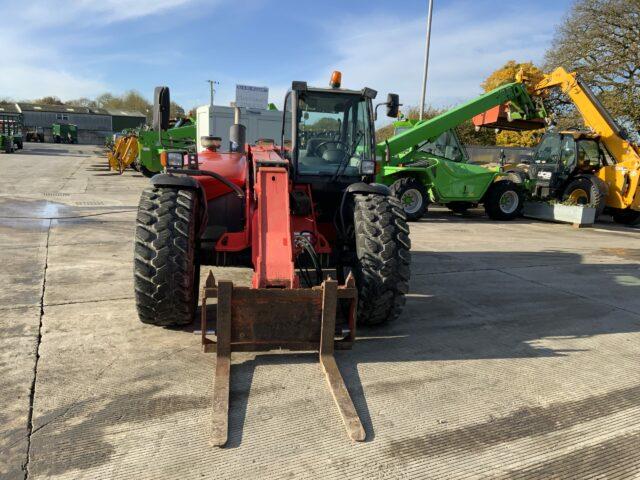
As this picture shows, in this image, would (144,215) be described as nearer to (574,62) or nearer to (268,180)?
(268,180)

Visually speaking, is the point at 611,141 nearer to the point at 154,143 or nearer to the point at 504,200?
the point at 504,200

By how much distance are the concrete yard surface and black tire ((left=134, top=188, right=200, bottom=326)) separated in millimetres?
272

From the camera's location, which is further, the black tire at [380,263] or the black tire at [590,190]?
the black tire at [590,190]

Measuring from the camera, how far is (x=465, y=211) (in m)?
14.3

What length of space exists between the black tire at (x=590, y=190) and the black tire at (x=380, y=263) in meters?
11.0

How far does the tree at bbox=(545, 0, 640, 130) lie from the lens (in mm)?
20688

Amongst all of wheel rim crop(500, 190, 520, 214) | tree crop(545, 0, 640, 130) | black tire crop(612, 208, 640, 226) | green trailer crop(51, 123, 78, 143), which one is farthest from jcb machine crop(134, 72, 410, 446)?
green trailer crop(51, 123, 78, 143)

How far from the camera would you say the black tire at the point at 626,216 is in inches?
528

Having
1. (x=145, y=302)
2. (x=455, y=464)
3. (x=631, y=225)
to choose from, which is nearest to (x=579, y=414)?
(x=455, y=464)

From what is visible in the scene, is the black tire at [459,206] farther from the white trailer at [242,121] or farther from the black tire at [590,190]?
the white trailer at [242,121]

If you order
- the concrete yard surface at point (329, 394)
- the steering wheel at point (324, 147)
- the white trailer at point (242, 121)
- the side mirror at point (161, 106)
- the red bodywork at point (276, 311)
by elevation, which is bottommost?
the concrete yard surface at point (329, 394)

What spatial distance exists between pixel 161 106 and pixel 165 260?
1375mm

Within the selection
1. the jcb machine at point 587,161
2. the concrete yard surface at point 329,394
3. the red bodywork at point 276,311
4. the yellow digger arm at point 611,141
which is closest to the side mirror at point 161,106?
the red bodywork at point 276,311

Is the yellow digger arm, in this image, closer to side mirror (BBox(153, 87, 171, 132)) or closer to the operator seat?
the operator seat
